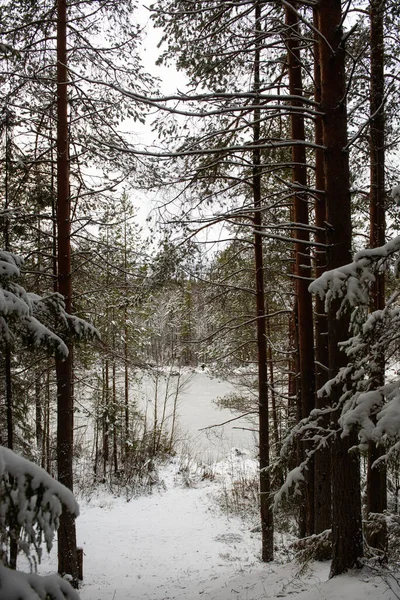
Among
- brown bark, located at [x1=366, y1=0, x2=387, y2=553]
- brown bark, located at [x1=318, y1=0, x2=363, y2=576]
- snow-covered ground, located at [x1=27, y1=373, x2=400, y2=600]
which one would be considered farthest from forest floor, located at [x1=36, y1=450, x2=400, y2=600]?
brown bark, located at [x1=366, y1=0, x2=387, y2=553]

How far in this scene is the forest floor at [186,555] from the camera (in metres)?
4.33

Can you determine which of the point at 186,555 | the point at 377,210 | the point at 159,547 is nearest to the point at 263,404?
the point at 186,555

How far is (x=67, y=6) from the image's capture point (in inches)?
241

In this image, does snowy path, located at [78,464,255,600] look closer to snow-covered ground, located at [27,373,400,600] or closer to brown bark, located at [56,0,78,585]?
snow-covered ground, located at [27,373,400,600]

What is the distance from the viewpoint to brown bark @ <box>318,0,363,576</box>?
371 cm

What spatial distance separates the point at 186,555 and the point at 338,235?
8.16 m

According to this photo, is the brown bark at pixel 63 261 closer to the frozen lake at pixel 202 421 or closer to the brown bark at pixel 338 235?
the brown bark at pixel 338 235

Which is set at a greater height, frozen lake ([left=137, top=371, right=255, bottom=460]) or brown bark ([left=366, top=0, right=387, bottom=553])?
brown bark ([left=366, top=0, right=387, bottom=553])

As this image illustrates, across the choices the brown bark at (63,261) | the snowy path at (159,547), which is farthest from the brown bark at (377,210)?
the brown bark at (63,261)

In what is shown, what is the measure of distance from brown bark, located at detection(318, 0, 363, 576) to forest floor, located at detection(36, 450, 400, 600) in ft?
1.15

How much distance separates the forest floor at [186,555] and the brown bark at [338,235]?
35 centimetres

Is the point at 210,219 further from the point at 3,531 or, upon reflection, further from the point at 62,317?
the point at 3,531

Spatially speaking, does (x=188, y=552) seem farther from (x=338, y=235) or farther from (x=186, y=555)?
(x=338, y=235)

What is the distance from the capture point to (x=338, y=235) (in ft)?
12.6
